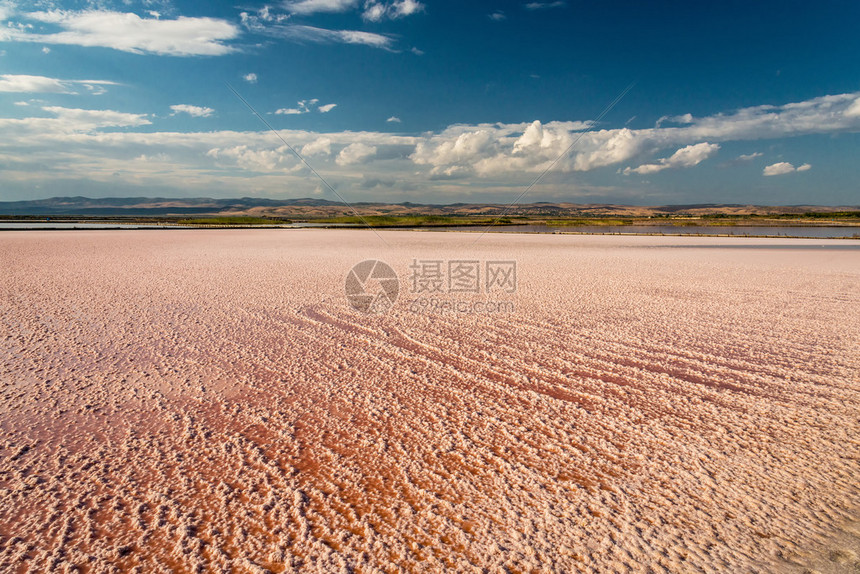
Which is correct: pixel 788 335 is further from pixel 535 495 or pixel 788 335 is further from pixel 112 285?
pixel 112 285

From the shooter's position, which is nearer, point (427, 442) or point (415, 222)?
point (427, 442)

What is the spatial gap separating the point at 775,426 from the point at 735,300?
8.28 meters

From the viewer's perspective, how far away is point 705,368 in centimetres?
678

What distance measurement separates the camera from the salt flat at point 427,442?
3.23 metres

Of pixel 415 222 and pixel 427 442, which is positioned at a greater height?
pixel 415 222

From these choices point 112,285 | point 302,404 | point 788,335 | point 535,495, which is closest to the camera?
point 535,495

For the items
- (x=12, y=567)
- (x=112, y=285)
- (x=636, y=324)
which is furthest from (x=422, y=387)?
(x=112, y=285)

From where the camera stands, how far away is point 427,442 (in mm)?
4691

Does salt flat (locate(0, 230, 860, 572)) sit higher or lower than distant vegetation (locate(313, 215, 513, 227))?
lower

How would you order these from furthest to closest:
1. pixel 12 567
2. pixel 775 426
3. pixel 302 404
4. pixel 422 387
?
pixel 422 387
pixel 302 404
pixel 775 426
pixel 12 567

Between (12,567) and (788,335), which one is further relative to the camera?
(788,335)

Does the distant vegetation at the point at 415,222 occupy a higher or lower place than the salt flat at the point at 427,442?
higher

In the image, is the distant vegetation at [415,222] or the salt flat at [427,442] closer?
the salt flat at [427,442]

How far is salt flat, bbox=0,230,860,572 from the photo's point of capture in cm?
323
